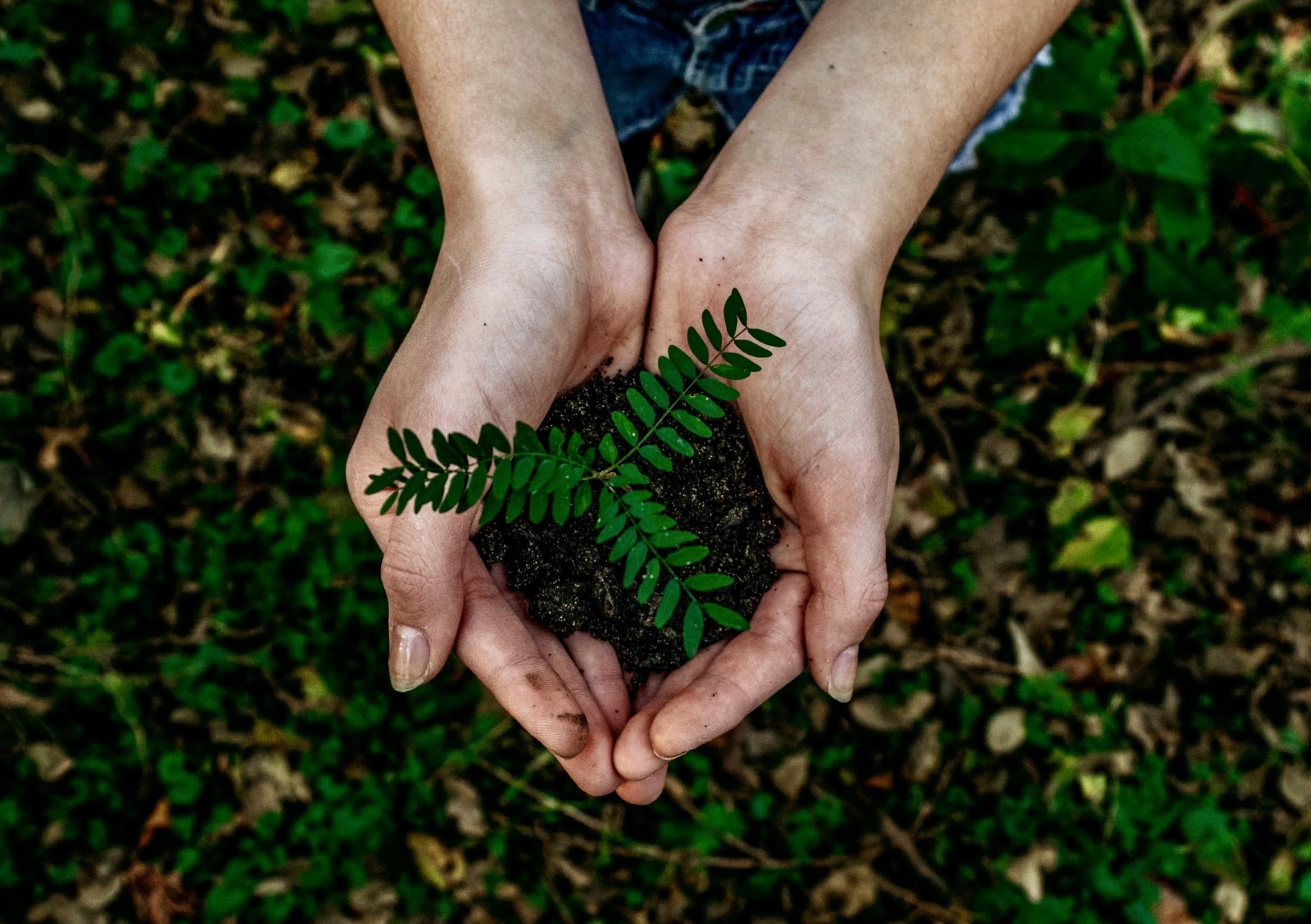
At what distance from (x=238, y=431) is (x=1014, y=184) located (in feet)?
9.98

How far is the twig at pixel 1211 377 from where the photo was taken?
3768 mm

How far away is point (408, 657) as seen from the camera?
2.23 meters

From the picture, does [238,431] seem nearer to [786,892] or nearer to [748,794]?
[748,794]

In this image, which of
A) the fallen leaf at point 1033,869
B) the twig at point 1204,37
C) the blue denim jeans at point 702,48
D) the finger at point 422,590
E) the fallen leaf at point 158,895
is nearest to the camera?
the finger at point 422,590

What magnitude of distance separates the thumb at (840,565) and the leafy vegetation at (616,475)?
1.46ft

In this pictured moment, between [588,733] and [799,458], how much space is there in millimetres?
867

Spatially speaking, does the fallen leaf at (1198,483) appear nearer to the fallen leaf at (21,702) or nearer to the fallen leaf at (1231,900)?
the fallen leaf at (1231,900)

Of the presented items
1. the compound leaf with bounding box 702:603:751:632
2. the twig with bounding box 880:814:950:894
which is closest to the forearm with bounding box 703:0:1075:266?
the compound leaf with bounding box 702:603:751:632

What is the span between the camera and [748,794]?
3.45 m

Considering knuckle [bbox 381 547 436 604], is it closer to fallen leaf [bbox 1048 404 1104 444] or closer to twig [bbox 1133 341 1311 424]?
fallen leaf [bbox 1048 404 1104 444]

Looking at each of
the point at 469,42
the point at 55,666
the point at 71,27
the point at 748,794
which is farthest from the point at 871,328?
the point at 71,27

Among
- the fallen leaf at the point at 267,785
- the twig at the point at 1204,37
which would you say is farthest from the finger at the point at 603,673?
the twig at the point at 1204,37

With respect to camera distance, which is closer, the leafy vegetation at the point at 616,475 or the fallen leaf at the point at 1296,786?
the leafy vegetation at the point at 616,475

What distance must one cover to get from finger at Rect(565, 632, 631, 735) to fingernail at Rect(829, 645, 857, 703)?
54 cm
